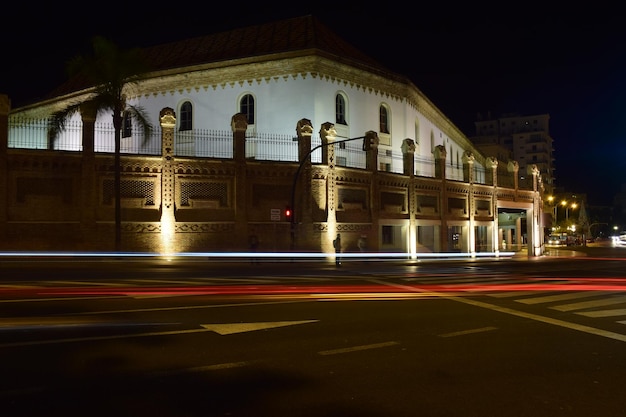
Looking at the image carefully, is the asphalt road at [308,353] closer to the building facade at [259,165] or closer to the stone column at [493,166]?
the building facade at [259,165]

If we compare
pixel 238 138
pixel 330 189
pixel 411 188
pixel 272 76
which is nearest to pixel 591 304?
pixel 330 189

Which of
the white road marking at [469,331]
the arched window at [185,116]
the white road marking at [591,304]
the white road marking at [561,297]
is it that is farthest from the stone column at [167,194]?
the white road marking at [469,331]

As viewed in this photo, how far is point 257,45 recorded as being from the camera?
3950 centimetres

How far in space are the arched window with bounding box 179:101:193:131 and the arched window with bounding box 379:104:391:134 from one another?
1407cm

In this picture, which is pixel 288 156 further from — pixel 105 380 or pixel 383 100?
pixel 105 380

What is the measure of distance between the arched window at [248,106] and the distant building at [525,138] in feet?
281

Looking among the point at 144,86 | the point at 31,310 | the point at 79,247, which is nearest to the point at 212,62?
the point at 144,86

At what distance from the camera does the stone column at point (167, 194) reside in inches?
1102

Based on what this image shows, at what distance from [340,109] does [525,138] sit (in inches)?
3628

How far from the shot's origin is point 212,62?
125 feet

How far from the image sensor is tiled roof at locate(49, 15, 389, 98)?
38062 mm

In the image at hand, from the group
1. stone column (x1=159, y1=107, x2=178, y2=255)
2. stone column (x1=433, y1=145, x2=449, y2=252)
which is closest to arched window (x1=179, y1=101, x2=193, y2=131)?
stone column (x1=159, y1=107, x2=178, y2=255)

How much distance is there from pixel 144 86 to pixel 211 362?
36888 millimetres

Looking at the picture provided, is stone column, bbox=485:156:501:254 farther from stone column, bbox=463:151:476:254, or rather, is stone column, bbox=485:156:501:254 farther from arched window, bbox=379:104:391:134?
arched window, bbox=379:104:391:134
